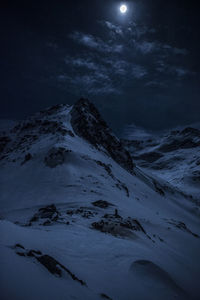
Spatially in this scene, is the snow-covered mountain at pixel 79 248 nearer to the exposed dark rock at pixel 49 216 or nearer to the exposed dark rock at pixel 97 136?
the exposed dark rock at pixel 49 216

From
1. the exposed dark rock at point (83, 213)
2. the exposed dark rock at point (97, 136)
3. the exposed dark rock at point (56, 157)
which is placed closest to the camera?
the exposed dark rock at point (83, 213)

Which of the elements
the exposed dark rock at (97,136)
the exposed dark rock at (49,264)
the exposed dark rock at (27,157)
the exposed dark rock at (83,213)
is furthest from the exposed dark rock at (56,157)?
the exposed dark rock at (49,264)

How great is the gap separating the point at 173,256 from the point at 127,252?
17.1 feet

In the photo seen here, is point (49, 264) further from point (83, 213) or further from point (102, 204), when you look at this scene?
point (102, 204)

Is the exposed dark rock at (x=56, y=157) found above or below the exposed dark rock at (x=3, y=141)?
below

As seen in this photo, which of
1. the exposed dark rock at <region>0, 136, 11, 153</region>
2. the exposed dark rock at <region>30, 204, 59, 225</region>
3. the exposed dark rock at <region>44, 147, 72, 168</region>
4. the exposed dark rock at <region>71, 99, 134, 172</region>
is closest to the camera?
the exposed dark rock at <region>30, 204, 59, 225</region>

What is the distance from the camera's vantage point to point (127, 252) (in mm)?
10422

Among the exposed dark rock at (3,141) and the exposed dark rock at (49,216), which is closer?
the exposed dark rock at (49,216)

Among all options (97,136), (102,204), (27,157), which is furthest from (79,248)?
(97,136)

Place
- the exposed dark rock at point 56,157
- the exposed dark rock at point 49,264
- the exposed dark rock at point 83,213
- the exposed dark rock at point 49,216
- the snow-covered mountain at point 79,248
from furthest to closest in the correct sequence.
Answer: the exposed dark rock at point 56,157
the exposed dark rock at point 83,213
the exposed dark rock at point 49,216
the exposed dark rock at point 49,264
the snow-covered mountain at point 79,248

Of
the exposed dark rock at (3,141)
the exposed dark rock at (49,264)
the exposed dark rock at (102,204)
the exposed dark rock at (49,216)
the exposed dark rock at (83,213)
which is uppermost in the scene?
A: the exposed dark rock at (3,141)

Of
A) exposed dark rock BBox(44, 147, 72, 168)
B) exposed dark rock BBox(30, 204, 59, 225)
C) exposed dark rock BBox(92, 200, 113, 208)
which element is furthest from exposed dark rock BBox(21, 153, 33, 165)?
exposed dark rock BBox(92, 200, 113, 208)

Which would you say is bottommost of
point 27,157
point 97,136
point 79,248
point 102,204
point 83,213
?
point 79,248

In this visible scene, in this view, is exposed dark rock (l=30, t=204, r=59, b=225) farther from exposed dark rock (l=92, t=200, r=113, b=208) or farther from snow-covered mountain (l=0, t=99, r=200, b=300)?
exposed dark rock (l=92, t=200, r=113, b=208)
